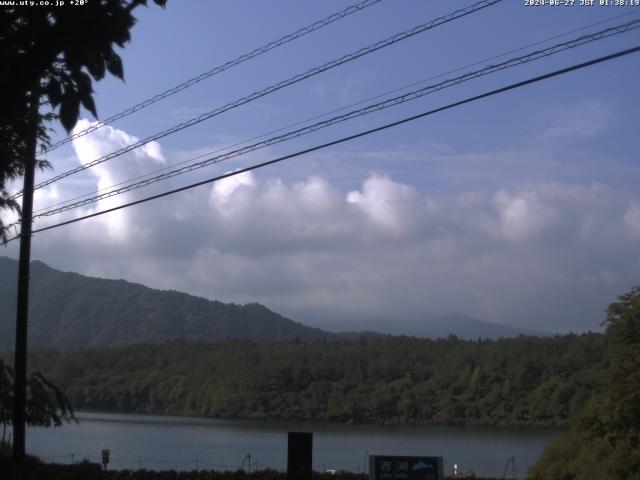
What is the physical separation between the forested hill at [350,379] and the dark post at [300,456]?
50.8 m

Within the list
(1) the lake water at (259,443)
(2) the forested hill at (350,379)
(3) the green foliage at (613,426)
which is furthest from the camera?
(2) the forested hill at (350,379)

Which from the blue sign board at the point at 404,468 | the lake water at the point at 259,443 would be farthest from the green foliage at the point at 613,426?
the blue sign board at the point at 404,468

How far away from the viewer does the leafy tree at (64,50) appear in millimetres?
6191

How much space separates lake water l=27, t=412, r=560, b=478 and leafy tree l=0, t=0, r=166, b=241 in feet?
111

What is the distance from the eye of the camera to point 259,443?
6072cm

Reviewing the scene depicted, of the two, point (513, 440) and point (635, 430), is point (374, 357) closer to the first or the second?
point (513, 440)

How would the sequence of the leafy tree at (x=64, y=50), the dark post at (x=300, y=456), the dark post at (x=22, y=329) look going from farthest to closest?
the dark post at (x=22, y=329)
the dark post at (x=300, y=456)
the leafy tree at (x=64, y=50)

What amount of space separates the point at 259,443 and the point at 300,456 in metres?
49.0

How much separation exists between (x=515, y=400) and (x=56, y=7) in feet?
227

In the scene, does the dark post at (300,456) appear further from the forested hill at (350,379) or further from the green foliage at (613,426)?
the forested hill at (350,379)

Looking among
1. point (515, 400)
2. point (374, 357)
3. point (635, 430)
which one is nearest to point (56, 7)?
point (635, 430)

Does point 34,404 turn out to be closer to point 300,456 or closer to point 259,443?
point 300,456

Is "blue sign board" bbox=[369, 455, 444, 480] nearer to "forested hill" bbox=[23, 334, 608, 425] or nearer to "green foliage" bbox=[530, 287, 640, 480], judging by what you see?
"green foliage" bbox=[530, 287, 640, 480]

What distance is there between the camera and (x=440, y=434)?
219ft
